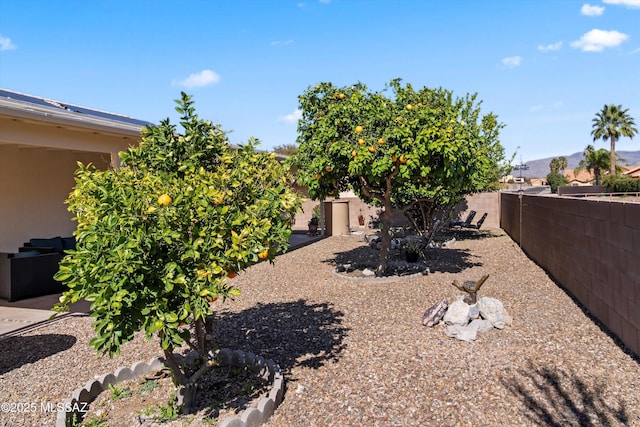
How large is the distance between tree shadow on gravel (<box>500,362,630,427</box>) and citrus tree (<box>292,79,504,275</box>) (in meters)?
4.27

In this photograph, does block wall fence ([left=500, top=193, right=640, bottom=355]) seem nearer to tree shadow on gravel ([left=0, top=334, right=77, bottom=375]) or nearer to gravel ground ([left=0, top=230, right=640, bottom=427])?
gravel ground ([left=0, top=230, right=640, bottom=427])

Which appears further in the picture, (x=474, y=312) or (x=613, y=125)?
(x=613, y=125)

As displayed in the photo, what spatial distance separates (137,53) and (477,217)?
1684cm

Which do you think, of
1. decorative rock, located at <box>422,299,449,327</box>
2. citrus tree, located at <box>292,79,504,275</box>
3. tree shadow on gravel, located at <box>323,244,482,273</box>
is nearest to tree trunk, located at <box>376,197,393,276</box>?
citrus tree, located at <box>292,79,504,275</box>

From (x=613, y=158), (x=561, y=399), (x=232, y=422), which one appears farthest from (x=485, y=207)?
(x=613, y=158)

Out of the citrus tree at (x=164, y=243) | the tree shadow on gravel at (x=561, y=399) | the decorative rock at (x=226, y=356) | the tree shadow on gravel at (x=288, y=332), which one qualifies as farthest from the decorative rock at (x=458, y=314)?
the citrus tree at (x=164, y=243)

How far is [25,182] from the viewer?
Result: 12312 millimetres

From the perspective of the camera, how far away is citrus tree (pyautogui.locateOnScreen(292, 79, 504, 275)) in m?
8.02

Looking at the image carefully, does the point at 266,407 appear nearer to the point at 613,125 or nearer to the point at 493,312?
the point at 493,312

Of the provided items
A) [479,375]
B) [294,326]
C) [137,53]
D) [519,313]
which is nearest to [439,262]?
[519,313]

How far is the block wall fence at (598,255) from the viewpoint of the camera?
5148 millimetres

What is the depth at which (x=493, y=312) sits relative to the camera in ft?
20.3

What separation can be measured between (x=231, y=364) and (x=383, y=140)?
16.3 ft

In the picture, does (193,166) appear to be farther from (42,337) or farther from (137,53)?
(137,53)
